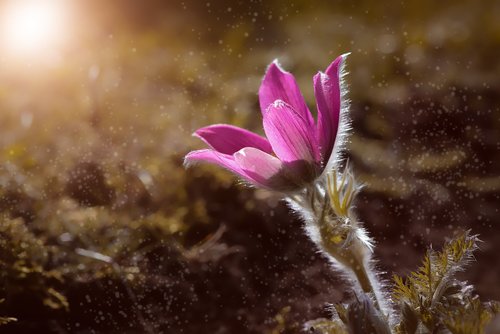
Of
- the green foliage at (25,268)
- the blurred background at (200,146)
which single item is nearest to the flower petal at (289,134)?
the blurred background at (200,146)

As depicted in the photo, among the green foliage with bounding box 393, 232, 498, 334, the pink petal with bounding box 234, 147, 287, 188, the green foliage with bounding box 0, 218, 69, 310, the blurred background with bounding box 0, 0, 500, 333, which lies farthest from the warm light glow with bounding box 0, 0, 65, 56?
the green foliage with bounding box 393, 232, 498, 334

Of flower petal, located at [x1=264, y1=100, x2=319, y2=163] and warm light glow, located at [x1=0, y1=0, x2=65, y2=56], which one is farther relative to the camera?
warm light glow, located at [x1=0, y1=0, x2=65, y2=56]

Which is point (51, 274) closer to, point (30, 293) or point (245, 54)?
point (30, 293)

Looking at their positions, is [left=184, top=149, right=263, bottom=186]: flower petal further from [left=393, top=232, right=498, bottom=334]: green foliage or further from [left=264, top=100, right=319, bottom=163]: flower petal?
[left=393, top=232, right=498, bottom=334]: green foliage

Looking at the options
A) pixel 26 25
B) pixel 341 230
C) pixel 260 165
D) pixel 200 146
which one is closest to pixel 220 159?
pixel 260 165

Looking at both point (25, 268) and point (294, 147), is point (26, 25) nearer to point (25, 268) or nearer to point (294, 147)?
point (25, 268)

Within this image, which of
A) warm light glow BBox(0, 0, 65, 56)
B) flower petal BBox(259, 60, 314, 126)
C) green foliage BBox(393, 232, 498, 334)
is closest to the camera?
green foliage BBox(393, 232, 498, 334)
